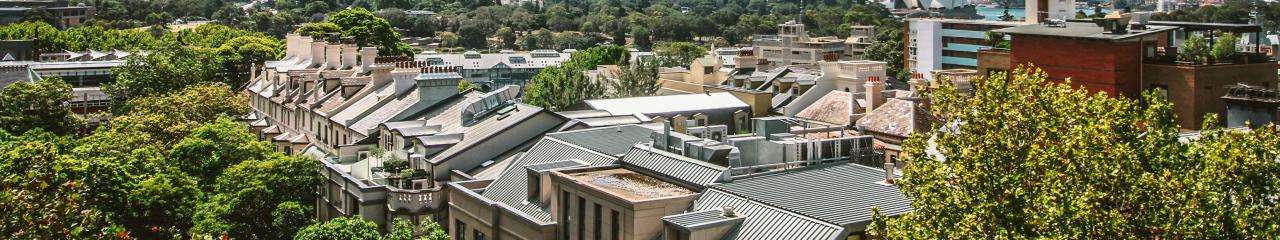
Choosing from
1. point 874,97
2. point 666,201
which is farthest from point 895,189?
point 874,97

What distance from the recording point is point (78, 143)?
79438 mm

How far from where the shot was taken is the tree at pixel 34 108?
8731 cm

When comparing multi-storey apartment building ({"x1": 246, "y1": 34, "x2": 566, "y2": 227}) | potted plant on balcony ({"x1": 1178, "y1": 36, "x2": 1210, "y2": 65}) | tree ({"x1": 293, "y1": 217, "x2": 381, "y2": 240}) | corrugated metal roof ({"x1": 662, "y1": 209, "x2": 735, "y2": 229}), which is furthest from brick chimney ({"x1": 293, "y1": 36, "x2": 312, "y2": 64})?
corrugated metal roof ({"x1": 662, "y1": 209, "x2": 735, "y2": 229})

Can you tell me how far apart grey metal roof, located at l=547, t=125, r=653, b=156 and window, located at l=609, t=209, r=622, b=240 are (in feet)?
37.0

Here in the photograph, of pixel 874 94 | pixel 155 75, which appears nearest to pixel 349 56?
pixel 155 75

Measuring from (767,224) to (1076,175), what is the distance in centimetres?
921

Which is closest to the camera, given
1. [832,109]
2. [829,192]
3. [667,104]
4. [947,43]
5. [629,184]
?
[829,192]

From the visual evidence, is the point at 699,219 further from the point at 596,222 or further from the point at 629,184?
the point at 629,184

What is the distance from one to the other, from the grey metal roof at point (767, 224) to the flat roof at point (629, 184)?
161cm

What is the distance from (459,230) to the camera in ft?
177

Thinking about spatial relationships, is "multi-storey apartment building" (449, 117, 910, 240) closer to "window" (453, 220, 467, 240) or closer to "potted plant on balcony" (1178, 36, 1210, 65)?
"window" (453, 220, 467, 240)

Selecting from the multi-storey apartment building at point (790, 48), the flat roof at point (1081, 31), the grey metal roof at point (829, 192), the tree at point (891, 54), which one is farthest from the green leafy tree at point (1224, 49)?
the multi-storey apartment building at point (790, 48)

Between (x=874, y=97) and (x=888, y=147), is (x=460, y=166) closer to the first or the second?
(x=888, y=147)

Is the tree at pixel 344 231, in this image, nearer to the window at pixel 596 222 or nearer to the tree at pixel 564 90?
the window at pixel 596 222
